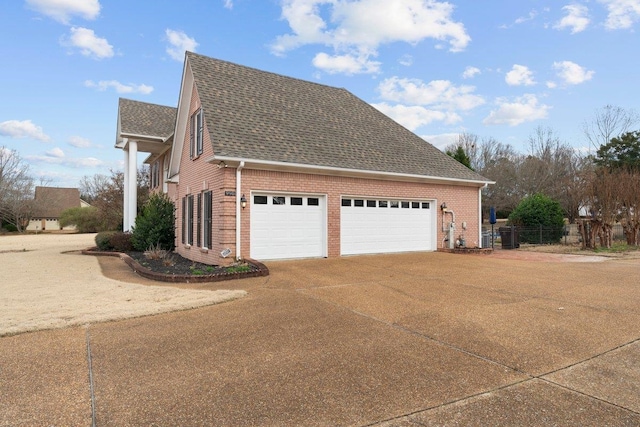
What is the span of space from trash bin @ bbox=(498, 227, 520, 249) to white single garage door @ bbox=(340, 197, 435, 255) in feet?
18.1

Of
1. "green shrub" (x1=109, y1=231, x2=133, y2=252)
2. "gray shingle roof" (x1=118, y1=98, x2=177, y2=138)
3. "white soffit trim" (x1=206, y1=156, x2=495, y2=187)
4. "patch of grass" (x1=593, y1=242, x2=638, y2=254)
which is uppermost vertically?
"gray shingle roof" (x1=118, y1=98, x2=177, y2=138)

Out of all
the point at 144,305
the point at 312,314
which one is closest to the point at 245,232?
the point at 144,305

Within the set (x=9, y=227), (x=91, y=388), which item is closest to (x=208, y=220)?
(x=91, y=388)

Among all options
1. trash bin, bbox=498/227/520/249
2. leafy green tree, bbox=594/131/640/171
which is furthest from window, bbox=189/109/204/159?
leafy green tree, bbox=594/131/640/171

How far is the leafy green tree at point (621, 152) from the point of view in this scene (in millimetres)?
33422

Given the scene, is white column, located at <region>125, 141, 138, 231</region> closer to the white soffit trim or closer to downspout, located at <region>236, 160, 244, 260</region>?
the white soffit trim

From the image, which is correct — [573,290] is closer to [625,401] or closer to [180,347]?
[625,401]

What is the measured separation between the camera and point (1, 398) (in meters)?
3.44

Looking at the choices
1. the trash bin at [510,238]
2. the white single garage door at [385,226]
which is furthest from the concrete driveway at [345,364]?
the trash bin at [510,238]

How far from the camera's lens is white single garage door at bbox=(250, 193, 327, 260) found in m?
11.9

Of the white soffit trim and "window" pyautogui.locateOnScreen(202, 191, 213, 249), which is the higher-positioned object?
the white soffit trim

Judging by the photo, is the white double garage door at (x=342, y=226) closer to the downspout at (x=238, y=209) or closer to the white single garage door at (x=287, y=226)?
the white single garage door at (x=287, y=226)

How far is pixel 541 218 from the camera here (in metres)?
21.2

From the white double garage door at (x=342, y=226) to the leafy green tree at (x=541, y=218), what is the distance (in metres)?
8.21
